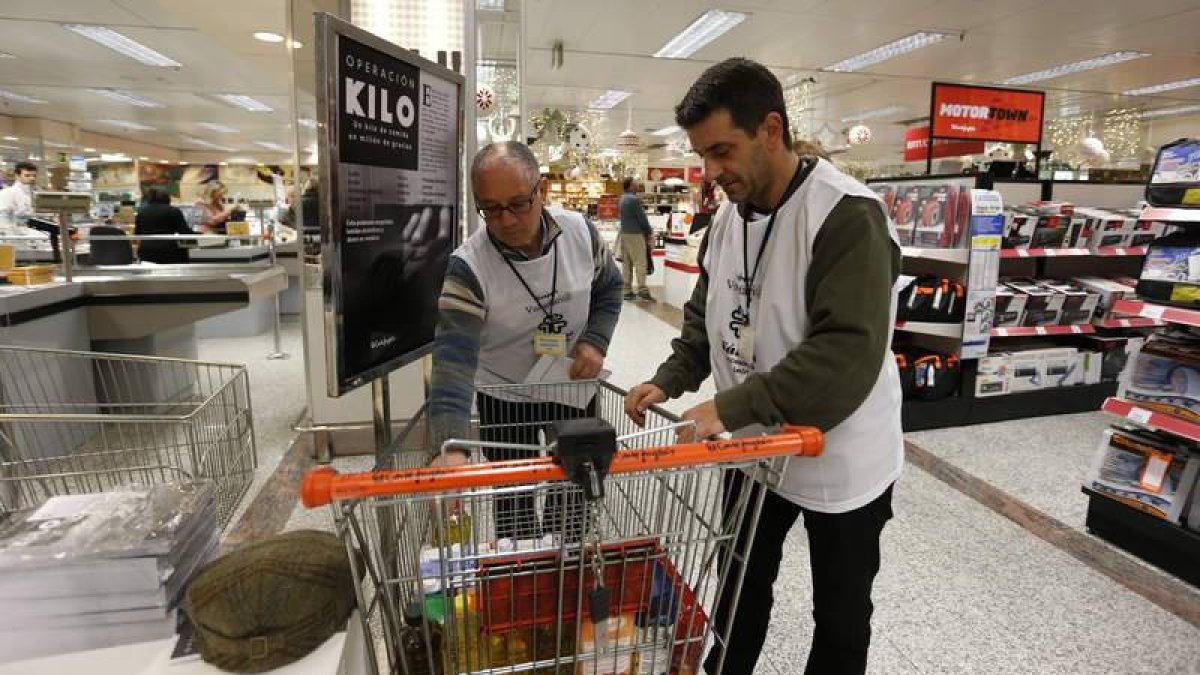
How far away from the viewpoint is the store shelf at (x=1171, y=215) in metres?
2.73

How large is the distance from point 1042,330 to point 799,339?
4.08 m

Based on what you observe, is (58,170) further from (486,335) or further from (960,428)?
(960,428)

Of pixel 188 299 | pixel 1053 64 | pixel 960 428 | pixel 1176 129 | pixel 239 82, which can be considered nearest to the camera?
pixel 188 299

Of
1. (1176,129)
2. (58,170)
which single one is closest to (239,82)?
(58,170)

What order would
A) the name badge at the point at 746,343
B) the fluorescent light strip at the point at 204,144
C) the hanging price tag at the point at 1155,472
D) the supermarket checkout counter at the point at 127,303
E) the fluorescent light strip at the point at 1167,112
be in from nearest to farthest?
the name badge at the point at 746,343
the hanging price tag at the point at 1155,472
the supermarket checkout counter at the point at 127,303
the fluorescent light strip at the point at 1167,112
the fluorescent light strip at the point at 204,144

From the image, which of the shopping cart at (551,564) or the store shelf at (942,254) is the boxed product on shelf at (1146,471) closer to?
the store shelf at (942,254)

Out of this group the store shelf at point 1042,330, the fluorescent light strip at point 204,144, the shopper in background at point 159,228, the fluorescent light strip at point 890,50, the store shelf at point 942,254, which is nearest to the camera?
the store shelf at point 942,254

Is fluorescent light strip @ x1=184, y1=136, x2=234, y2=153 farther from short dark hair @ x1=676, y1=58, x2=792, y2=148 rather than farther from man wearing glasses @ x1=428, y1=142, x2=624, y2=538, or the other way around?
short dark hair @ x1=676, y1=58, x2=792, y2=148

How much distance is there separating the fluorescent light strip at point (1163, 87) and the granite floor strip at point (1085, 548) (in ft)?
41.4

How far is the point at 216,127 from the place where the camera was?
57.5 feet

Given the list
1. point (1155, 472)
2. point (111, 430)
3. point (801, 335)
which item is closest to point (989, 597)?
point (1155, 472)

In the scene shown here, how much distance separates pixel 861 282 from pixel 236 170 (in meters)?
28.8

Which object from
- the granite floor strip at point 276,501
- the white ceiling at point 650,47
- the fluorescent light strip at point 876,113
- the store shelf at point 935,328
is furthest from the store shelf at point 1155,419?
the fluorescent light strip at point 876,113

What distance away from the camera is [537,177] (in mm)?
1557
